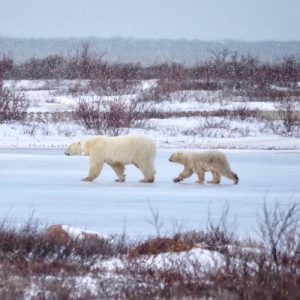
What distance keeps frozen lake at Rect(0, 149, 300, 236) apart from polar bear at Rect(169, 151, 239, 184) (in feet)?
0.53

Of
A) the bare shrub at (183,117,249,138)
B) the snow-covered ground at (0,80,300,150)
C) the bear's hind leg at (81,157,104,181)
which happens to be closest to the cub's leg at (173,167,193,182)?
the bear's hind leg at (81,157,104,181)

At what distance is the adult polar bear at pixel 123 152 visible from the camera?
11383 millimetres

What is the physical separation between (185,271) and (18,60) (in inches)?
1841

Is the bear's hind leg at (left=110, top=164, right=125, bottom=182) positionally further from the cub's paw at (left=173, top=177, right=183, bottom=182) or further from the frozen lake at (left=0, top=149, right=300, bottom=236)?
the cub's paw at (left=173, top=177, right=183, bottom=182)

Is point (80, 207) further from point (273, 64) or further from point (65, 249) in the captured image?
point (273, 64)

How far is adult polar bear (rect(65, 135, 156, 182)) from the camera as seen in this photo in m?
11.4

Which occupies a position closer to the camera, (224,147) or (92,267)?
(92,267)

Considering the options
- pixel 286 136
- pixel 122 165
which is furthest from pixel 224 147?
pixel 122 165

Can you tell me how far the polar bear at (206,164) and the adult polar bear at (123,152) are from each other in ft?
1.56

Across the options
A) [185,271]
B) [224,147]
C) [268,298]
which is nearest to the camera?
[268,298]

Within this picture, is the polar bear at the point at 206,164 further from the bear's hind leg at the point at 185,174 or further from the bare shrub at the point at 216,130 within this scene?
the bare shrub at the point at 216,130

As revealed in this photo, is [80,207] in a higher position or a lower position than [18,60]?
lower

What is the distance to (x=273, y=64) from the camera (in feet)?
147

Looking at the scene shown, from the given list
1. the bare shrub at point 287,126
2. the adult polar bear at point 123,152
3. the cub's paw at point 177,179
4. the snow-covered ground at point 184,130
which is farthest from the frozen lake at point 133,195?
the bare shrub at point 287,126
